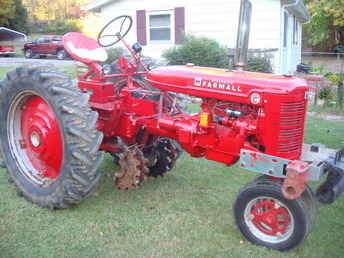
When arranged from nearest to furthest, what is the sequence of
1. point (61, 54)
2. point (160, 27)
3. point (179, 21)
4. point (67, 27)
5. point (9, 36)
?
1. point (179, 21)
2. point (160, 27)
3. point (61, 54)
4. point (9, 36)
5. point (67, 27)

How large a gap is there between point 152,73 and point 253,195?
1479 mm

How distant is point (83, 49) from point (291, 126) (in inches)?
92.3

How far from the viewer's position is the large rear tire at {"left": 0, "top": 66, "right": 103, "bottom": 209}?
3482 mm

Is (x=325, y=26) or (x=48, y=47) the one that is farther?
(x=48, y=47)

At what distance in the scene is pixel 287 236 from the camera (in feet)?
10.3

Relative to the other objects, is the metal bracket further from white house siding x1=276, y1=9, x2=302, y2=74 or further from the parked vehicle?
the parked vehicle

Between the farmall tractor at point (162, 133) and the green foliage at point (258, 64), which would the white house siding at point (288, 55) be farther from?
the farmall tractor at point (162, 133)

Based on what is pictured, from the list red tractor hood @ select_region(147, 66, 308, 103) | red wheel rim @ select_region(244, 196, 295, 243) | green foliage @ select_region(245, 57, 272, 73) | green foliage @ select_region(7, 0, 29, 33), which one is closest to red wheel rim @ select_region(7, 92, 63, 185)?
red tractor hood @ select_region(147, 66, 308, 103)

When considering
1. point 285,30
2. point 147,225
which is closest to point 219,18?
point 285,30

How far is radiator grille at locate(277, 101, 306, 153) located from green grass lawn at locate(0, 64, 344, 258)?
81 cm

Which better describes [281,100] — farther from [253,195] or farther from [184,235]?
[184,235]

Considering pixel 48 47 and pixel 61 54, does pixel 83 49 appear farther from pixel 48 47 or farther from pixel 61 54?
pixel 48 47

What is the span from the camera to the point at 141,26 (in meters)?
14.1

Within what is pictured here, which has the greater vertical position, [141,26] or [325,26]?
[325,26]
